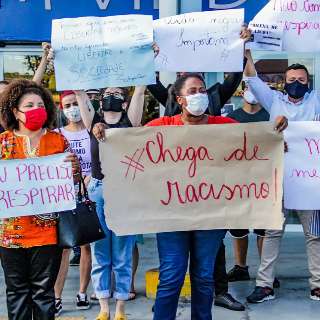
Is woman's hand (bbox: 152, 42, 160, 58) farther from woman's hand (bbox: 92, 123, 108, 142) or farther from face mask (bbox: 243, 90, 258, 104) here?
face mask (bbox: 243, 90, 258, 104)

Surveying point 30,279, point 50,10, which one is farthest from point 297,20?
point 50,10

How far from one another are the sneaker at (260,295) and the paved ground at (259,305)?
0.14 ft

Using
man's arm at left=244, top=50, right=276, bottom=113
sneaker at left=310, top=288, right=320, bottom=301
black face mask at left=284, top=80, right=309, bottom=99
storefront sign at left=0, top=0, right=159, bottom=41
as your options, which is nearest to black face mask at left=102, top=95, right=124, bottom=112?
man's arm at left=244, top=50, right=276, bottom=113

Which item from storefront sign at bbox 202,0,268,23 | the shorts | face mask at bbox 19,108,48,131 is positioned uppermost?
storefront sign at bbox 202,0,268,23

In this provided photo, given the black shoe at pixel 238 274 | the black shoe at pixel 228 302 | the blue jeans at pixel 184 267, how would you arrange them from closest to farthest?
the blue jeans at pixel 184 267, the black shoe at pixel 228 302, the black shoe at pixel 238 274

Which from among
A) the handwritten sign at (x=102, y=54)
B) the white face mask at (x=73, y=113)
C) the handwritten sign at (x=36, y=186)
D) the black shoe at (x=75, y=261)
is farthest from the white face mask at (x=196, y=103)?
the black shoe at (x=75, y=261)

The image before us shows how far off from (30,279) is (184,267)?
3.10 ft

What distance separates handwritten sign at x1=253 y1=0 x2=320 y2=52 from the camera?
4875 mm

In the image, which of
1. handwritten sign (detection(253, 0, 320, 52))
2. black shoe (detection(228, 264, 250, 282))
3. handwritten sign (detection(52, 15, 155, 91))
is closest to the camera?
handwritten sign (detection(52, 15, 155, 91))

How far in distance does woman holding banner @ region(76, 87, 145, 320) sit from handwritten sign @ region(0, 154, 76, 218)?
2.13 feet

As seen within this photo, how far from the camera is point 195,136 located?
4.20 meters

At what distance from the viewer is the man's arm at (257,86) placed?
489 centimetres

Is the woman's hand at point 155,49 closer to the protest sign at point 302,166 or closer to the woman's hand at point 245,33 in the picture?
the woman's hand at point 245,33

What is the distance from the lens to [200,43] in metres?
4.75
